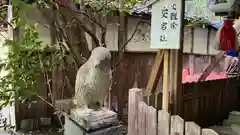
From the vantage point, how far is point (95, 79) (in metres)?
1.74

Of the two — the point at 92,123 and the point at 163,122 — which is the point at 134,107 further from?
the point at 92,123

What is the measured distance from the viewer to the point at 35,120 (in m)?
5.09

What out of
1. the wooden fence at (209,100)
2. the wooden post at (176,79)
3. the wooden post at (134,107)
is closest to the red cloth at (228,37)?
the wooden post at (176,79)

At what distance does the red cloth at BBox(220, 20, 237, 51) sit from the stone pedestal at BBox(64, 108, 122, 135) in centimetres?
184

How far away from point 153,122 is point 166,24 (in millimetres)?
994

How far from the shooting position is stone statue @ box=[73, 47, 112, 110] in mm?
1665

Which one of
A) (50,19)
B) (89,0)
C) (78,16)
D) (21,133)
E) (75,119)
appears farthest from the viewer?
(21,133)

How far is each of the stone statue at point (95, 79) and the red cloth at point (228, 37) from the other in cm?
180

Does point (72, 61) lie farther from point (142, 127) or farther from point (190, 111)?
point (190, 111)

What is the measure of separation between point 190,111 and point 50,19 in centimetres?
304

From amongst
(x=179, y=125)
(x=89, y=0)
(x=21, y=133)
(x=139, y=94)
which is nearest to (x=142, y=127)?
(x=139, y=94)

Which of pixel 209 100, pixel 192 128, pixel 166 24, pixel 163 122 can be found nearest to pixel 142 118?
pixel 163 122

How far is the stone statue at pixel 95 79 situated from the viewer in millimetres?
1665

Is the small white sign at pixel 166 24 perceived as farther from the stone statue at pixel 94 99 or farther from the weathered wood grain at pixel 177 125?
the stone statue at pixel 94 99
